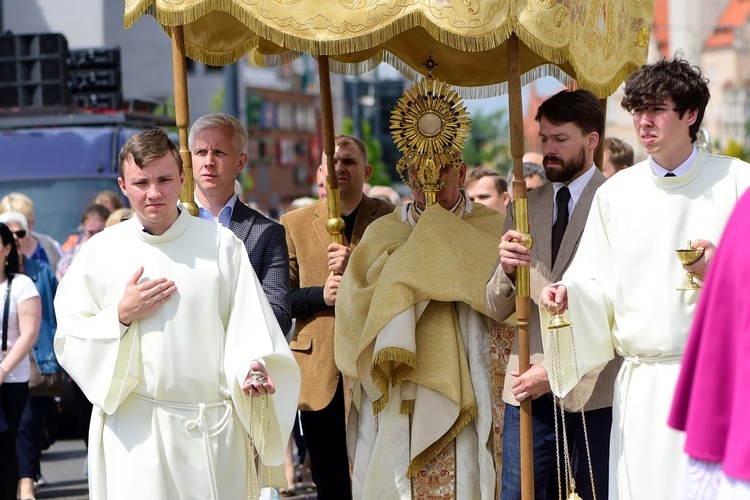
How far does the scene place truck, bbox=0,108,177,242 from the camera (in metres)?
12.4

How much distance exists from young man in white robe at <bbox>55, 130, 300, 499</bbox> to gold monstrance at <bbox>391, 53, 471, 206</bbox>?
50.6 inches

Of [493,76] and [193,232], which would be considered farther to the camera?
[493,76]

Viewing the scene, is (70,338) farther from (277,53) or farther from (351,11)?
(277,53)

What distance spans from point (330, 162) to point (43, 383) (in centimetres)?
306

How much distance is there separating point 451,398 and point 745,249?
9.32 ft

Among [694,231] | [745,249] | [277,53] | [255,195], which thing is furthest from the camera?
[255,195]

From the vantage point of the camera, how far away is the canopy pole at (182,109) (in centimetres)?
549

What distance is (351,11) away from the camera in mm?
Answer: 5320

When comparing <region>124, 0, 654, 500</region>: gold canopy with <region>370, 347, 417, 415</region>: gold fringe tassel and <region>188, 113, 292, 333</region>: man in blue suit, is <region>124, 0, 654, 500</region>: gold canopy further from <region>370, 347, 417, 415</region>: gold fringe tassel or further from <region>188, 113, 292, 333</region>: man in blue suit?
<region>370, 347, 417, 415</region>: gold fringe tassel

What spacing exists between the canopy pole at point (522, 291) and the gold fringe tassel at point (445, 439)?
487 mm

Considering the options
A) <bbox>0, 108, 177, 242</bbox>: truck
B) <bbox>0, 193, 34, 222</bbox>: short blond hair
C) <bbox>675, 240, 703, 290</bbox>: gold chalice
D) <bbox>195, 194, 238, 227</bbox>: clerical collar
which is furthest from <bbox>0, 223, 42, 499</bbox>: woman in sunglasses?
<bbox>0, 108, 177, 242</bbox>: truck

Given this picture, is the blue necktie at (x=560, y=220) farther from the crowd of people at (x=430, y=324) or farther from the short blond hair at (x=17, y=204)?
the short blond hair at (x=17, y=204)

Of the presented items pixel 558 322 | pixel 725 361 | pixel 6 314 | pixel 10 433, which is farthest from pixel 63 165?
pixel 725 361

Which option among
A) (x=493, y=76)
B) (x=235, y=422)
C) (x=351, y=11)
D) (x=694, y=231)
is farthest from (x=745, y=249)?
(x=493, y=76)
